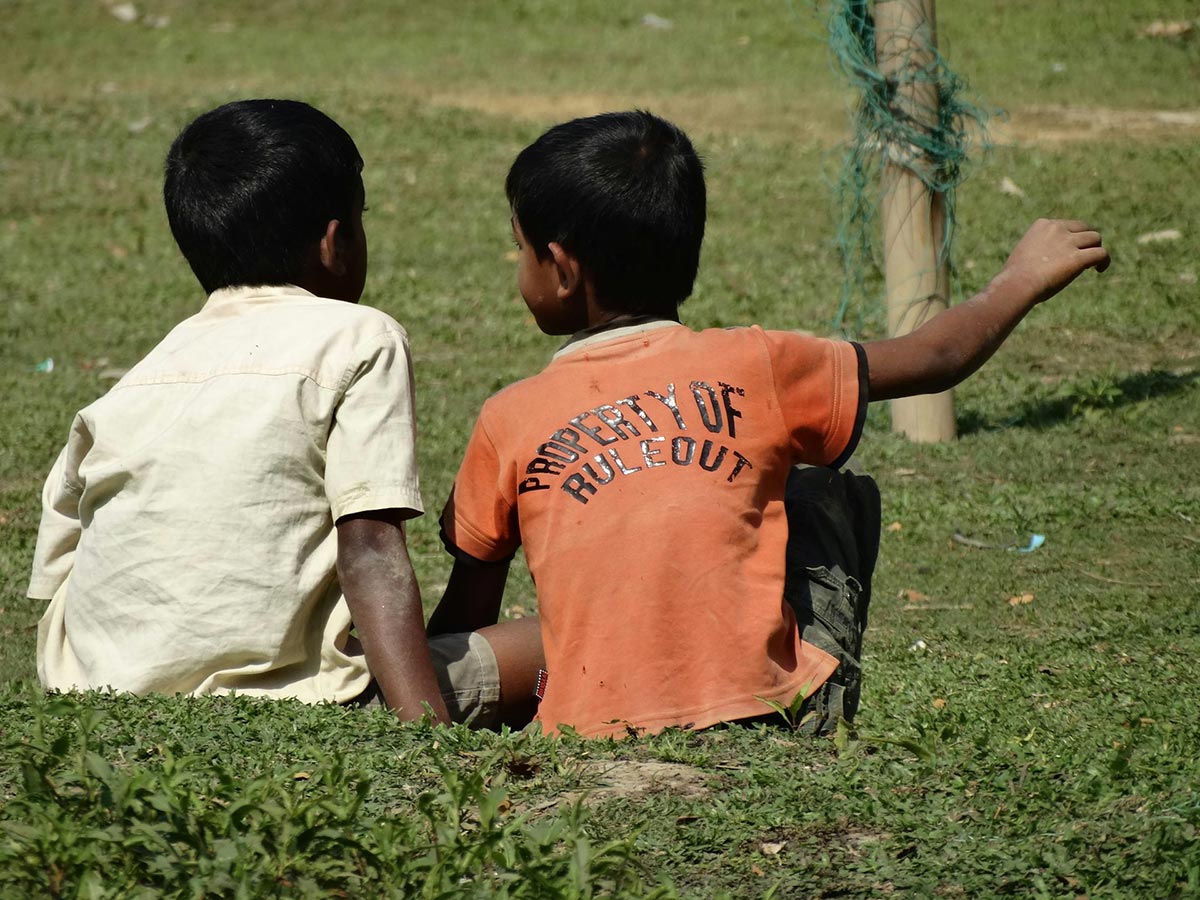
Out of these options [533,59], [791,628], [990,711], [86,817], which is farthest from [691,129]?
[86,817]

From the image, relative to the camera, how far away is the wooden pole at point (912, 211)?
5980 millimetres

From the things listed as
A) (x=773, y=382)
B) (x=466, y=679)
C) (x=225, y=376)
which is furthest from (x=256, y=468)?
(x=773, y=382)

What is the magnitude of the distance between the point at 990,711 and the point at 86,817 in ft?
7.30

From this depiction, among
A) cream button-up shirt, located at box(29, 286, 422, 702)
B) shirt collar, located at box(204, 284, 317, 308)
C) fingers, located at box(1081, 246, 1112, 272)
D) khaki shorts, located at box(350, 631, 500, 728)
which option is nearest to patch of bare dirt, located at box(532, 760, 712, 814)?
khaki shorts, located at box(350, 631, 500, 728)

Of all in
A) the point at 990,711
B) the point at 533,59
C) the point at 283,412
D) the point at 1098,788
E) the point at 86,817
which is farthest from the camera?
the point at 533,59

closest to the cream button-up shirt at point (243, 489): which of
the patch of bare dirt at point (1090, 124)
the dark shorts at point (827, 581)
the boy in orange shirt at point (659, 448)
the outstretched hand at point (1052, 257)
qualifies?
the boy in orange shirt at point (659, 448)

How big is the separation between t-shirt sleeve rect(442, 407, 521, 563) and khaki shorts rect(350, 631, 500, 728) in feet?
0.65

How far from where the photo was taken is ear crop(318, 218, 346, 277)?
9.79 feet

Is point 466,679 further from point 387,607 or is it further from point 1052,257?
point 1052,257

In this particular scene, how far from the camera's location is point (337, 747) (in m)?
2.66

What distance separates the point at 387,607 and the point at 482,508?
0.28 meters

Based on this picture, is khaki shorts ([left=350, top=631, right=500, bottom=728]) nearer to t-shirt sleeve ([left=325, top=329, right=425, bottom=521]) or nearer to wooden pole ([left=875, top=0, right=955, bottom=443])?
t-shirt sleeve ([left=325, top=329, right=425, bottom=521])

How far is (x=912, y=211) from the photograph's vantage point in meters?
6.13

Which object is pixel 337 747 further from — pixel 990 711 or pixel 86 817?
pixel 990 711
